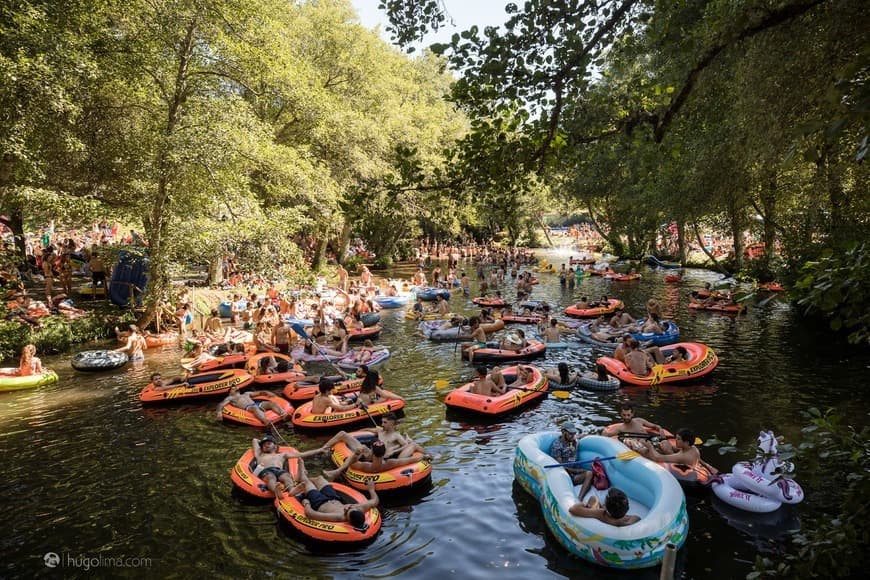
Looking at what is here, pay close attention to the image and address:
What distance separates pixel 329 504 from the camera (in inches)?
294

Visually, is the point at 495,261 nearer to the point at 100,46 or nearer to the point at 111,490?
the point at 100,46

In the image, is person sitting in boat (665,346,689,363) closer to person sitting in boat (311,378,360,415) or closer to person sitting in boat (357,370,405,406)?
person sitting in boat (357,370,405,406)

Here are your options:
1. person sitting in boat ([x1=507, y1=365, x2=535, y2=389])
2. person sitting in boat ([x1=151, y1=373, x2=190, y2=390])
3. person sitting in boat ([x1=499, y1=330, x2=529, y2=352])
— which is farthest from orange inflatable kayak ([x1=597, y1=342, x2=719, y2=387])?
person sitting in boat ([x1=151, y1=373, x2=190, y2=390])

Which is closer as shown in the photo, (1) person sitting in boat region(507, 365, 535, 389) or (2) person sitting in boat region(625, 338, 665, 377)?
(1) person sitting in boat region(507, 365, 535, 389)

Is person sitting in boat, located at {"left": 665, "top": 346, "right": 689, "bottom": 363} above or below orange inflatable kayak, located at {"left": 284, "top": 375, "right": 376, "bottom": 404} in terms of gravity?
above

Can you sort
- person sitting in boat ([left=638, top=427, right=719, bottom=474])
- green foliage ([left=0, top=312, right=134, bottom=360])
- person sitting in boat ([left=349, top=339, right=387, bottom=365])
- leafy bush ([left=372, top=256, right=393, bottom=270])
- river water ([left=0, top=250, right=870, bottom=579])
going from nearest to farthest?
river water ([left=0, top=250, right=870, bottom=579]) < person sitting in boat ([left=638, top=427, right=719, bottom=474]) < green foliage ([left=0, top=312, right=134, bottom=360]) < person sitting in boat ([left=349, top=339, right=387, bottom=365]) < leafy bush ([left=372, top=256, right=393, bottom=270])

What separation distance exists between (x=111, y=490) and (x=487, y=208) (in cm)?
740

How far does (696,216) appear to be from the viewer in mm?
22234

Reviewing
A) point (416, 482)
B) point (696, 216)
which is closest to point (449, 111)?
point (696, 216)

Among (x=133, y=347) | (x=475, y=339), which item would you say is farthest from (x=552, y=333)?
(x=133, y=347)

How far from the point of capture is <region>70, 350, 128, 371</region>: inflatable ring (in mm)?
14743

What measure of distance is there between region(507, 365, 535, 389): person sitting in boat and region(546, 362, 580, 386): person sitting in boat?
26.1 inches

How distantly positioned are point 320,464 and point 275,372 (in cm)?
502

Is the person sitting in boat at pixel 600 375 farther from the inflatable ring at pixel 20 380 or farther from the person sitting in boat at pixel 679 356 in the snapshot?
the inflatable ring at pixel 20 380
